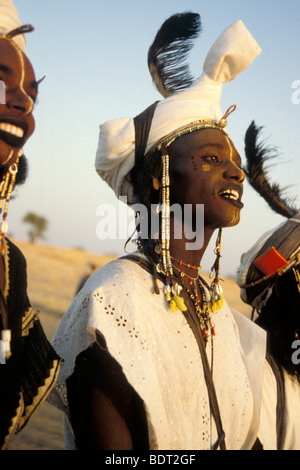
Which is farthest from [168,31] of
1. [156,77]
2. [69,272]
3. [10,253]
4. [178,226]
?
[69,272]

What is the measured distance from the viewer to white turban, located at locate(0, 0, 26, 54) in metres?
2.18

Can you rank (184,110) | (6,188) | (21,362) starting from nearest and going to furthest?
1. (6,188)
2. (21,362)
3. (184,110)

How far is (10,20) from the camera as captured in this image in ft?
7.25

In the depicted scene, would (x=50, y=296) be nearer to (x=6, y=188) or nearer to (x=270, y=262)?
(x=270, y=262)

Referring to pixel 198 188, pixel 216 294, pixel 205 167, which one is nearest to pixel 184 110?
pixel 205 167

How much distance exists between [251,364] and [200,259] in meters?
0.69

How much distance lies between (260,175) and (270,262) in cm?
69

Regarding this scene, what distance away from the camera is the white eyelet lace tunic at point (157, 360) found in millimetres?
2477

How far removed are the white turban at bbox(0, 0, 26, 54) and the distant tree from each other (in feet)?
158

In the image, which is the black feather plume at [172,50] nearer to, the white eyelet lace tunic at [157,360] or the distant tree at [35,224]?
the white eyelet lace tunic at [157,360]

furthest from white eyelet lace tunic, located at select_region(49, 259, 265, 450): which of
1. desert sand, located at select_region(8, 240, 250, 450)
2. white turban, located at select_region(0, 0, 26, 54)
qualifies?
desert sand, located at select_region(8, 240, 250, 450)

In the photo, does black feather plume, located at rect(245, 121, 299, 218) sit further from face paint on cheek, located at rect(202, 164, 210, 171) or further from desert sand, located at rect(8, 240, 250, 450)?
desert sand, located at rect(8, 240, 250, 450)

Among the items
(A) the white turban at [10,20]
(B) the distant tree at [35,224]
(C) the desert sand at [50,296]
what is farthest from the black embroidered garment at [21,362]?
(B) the distant tree at [35,224]

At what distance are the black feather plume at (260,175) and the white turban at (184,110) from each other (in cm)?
56
